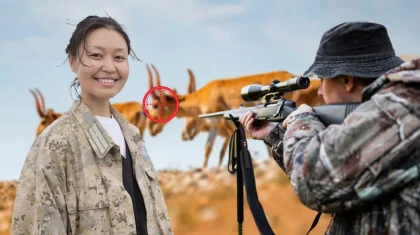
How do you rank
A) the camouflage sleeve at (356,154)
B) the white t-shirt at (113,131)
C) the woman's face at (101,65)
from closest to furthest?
the camouflage sleeve at (356,154) < the woman's face at (101,65) < the white t-shirt at (113,131)

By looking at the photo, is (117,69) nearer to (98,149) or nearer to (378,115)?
(98,149)

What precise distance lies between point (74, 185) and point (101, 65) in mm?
507

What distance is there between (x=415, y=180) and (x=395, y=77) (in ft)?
0.83

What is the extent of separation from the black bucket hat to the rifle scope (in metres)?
0.50

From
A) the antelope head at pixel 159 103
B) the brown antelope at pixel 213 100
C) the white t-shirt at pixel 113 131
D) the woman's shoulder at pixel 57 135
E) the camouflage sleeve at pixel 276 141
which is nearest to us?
the camouflage sleeve at pixel 276 141

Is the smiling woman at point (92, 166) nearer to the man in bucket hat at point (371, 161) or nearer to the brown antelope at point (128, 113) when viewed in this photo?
the man in bucket hat at point (371, 161)

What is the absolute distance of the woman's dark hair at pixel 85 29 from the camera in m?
2.29

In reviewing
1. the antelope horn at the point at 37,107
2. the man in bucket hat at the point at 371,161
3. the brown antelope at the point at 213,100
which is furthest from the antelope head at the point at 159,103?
the man in bucket hat at the point at 371,161

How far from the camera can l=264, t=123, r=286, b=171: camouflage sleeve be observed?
201 centimetres

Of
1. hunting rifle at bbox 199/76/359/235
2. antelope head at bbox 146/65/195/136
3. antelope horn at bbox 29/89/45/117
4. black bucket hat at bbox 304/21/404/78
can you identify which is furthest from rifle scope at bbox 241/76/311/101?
antelope horn at bbox 29/89/45/117

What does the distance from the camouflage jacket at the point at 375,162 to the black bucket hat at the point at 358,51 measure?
189 mm

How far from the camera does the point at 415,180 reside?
1.30 meters

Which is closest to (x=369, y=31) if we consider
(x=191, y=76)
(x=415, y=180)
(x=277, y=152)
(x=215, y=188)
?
(x=415, y=180)

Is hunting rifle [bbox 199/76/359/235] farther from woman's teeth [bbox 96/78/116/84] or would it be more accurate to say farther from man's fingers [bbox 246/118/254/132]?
woman's teeth [bbox 96/78/116/84]
